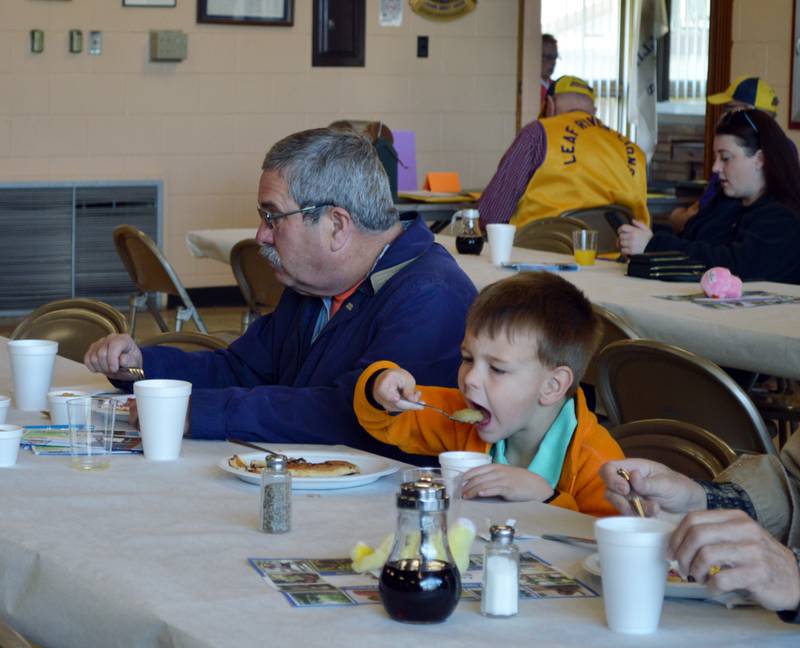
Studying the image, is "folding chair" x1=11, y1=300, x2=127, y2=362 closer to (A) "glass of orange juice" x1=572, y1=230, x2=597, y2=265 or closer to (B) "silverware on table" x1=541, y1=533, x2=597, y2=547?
(A) "glass of orange juice" x1=572, y1=230, x2=597, y2=265

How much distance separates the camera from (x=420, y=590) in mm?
1434

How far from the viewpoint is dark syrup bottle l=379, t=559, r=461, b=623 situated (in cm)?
144

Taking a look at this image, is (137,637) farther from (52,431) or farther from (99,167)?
(99,167)

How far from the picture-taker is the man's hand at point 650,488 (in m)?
1.75

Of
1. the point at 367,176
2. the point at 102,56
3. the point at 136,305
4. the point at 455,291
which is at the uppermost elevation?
the point at 102,56

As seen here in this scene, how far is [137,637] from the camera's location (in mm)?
1506

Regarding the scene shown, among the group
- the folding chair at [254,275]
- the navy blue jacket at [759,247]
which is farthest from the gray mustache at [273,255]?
the folding chair at [254,275]

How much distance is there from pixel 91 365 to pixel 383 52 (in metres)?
6.83

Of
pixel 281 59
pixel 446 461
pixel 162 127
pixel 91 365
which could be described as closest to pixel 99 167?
pixel 162 127

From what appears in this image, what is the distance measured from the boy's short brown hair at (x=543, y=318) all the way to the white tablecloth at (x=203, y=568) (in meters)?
0.30

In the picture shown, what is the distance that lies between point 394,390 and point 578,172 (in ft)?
14.9

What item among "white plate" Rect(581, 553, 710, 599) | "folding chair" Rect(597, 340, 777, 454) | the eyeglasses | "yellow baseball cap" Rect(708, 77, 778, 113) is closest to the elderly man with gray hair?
the eyeglasses

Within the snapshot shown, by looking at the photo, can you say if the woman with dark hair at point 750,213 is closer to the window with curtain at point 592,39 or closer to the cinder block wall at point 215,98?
the cinder block wall at point 215,98

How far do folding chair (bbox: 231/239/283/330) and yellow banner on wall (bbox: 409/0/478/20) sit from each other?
402cm
